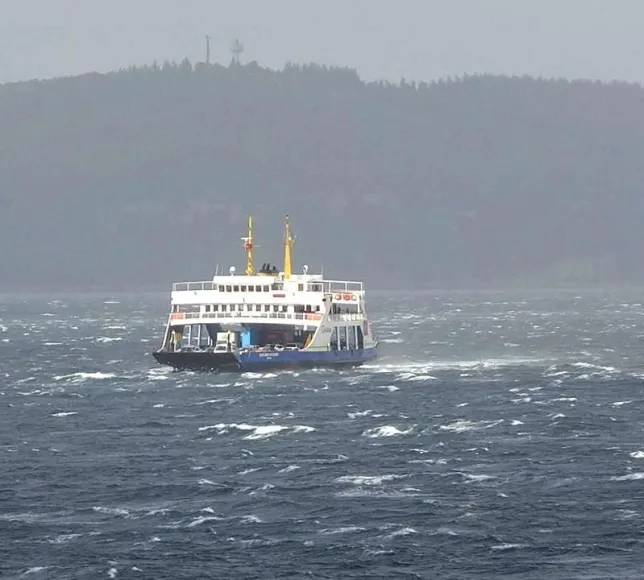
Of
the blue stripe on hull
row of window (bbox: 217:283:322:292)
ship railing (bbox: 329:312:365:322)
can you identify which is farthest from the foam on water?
row of window (bbox: 217:283:322:292)

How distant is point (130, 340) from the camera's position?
191750 mm

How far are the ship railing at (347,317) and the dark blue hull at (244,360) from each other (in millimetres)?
3365

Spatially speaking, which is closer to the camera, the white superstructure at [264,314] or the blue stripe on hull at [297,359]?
the blue stripe on hull at [297,359]

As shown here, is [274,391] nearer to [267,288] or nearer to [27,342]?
[267,288]

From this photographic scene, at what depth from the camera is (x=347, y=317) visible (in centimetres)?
14025

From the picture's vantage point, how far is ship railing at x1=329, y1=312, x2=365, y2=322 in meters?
138

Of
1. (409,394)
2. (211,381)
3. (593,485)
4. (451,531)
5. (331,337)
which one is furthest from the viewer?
(331,337)

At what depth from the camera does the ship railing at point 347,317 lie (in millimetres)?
137875

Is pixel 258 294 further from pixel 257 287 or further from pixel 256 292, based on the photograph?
pixel 257 287

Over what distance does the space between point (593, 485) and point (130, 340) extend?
123 m

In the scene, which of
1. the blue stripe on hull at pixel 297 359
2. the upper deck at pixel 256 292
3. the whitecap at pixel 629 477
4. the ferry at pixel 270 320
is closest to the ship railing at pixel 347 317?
the ferry at pixel 270 320

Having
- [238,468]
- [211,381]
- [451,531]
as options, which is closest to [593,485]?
[451,531]

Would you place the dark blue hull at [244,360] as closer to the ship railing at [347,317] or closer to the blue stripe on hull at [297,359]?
the blue stripe on hull at [297,359]

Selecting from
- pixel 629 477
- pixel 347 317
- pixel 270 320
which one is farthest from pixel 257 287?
pixel 629 477
